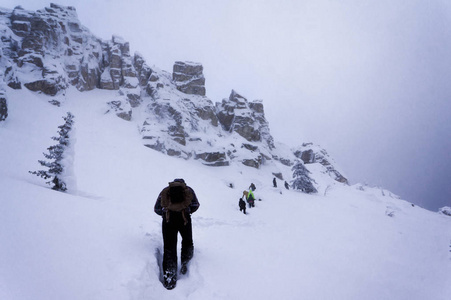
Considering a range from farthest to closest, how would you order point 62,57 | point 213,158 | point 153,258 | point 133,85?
point 133,85 < point 62,57 < point 213,158 < point 153,258

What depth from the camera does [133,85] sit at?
2456 inches

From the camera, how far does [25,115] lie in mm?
27609

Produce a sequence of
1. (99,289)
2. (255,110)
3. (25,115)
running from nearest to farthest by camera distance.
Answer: (99,289) → (25,115) → (255,110)

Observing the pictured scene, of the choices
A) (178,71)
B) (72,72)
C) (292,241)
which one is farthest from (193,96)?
(292,241)

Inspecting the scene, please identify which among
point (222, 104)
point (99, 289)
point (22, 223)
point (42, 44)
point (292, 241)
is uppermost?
point (42, 44)

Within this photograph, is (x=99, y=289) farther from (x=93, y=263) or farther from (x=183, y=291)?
(x=183, y=291)

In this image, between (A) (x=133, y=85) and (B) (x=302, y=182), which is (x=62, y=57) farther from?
(B) (x=302, y=182)

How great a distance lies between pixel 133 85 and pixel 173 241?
6678cm

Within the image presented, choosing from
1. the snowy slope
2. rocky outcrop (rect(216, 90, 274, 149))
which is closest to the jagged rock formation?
rocky outcrop (rect(216, 90, 274, 149))

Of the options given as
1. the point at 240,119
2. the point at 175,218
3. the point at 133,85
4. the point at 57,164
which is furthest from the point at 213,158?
the point at 175,218

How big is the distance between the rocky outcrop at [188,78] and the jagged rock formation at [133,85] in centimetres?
20

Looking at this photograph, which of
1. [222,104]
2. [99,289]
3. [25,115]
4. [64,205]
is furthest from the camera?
[222,104]

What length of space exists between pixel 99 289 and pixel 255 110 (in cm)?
8415

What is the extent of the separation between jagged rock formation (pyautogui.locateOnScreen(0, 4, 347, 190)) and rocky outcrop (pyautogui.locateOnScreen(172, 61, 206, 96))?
0.64 ft
